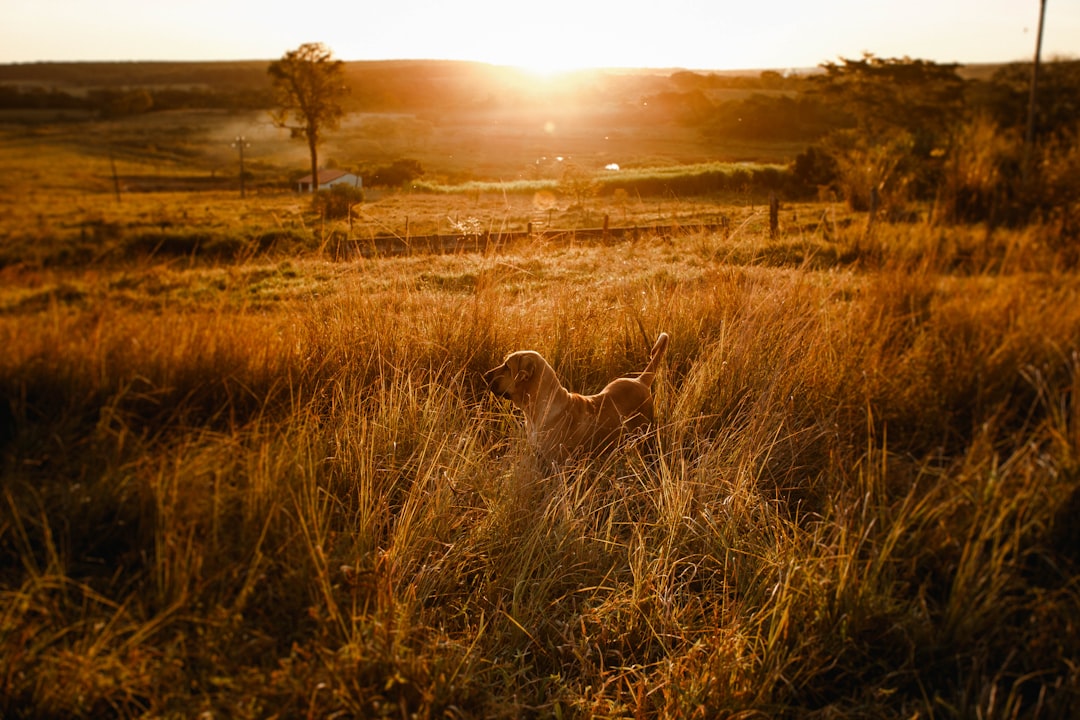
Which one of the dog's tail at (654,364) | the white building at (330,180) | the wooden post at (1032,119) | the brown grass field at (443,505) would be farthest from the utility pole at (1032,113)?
the white building at (330,180)

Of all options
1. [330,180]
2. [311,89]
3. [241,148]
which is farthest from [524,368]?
[311,89]

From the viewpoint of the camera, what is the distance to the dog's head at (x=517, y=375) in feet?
11.3

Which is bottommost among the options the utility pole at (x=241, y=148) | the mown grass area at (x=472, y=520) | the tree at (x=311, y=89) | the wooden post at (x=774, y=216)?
the mown grass area at (x=472, y=520)

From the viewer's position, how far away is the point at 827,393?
12.8ft

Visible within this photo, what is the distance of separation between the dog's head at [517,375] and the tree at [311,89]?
3107 millimetres

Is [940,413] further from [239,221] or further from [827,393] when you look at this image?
[239,221]

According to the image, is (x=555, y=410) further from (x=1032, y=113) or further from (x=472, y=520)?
(x=1032, y=113)

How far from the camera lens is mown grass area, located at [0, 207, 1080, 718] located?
1796 mm

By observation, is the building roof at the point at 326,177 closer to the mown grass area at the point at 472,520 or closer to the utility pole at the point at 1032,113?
the mown grass area at the point at 472,520

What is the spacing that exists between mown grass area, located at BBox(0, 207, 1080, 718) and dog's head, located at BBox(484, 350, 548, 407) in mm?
207

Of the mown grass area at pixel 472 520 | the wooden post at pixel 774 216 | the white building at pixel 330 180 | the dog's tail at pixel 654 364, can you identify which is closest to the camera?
the mown grass area at pixel 472 520

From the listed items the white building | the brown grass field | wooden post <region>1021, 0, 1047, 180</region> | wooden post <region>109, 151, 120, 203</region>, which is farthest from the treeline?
wooden post <region>1021, 0, 1047, 180</region>

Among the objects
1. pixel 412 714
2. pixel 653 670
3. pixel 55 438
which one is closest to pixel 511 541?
pixel 653 670

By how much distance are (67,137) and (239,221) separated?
3.96 ft
